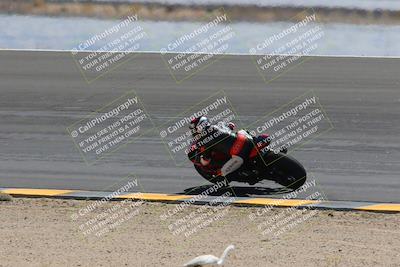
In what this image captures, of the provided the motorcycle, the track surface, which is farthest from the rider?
the track surface

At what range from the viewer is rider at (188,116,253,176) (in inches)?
472

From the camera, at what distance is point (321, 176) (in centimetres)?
1266

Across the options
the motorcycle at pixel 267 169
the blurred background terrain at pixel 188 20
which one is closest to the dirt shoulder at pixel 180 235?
the motorcycle at pixel 267 169

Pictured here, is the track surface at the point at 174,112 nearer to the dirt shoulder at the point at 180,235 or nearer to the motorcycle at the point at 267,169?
the motorcycle at the point at 267,169

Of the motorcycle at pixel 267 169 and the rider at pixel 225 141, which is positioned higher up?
the rider at pixel 225 141

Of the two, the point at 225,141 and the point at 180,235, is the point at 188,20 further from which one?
the point at 180,235

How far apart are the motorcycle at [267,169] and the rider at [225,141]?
0.07m

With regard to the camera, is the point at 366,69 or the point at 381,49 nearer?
the point at 366,69

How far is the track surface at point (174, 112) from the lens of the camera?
1269 cm

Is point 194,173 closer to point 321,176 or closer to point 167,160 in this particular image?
point 167,160

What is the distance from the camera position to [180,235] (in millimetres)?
10164

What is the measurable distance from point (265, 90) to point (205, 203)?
6.98m

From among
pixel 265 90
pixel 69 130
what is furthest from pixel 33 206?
pixel 265 90

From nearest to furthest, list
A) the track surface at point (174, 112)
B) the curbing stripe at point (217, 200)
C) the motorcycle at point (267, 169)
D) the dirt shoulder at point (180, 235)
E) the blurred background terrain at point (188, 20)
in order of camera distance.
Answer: the dirt shoulder at point (180, 235), the curbing stripe at point (217, 200), the motorcycle at point (267, 169), the track surface at point (174, 112), the blurred background terrain at point (188, 20)
